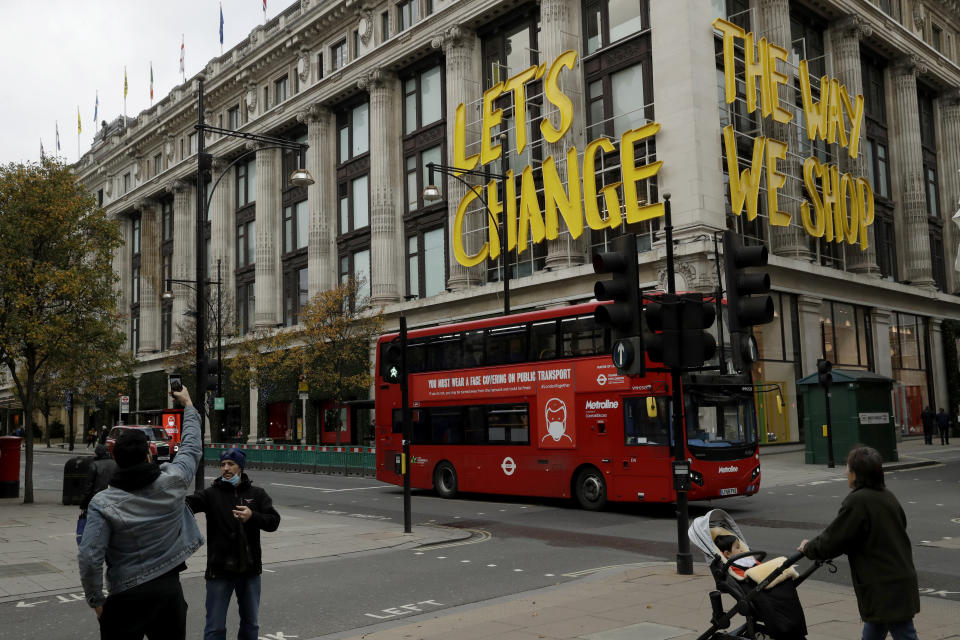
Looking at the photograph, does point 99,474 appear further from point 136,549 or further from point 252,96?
point 252,96

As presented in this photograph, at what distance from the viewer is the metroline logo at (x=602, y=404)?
18.0 meters

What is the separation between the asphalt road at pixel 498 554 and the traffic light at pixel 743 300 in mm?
3057

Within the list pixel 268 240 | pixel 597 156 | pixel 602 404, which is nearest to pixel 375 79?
pixel 268 240

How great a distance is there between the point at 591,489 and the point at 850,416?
13076mm

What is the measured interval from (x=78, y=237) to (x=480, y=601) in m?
17.7

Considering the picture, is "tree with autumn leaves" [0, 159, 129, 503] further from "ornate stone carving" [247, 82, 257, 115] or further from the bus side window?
"ornate stone carving" [247, 82, 257, 115]

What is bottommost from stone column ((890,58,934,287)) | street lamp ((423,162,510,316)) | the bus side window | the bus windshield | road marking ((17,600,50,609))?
road marking ((17,600,50,609))

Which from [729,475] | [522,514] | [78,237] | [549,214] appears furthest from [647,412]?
[549,214]

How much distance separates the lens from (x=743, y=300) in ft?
32.2

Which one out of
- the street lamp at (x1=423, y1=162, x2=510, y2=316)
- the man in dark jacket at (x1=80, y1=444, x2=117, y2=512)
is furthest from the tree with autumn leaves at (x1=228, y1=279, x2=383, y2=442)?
the man in dark jacket at (x1=80, y1=444, x2=117, y2=512)

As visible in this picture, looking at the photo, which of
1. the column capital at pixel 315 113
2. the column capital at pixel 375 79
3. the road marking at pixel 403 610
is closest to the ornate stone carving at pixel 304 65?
the column capital at pixel 315 113

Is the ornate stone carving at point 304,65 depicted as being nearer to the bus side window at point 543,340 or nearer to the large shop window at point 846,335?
the large shop window at point 846,335

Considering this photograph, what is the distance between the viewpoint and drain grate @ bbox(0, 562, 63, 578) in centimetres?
1172

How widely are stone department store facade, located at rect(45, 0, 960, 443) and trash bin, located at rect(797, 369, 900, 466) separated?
17.0ft
